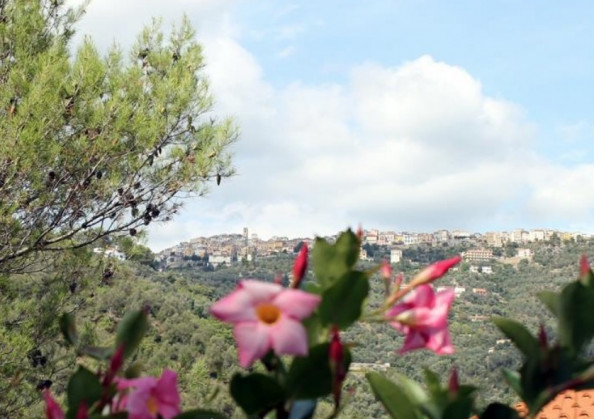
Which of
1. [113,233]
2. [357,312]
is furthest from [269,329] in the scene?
[113,233]

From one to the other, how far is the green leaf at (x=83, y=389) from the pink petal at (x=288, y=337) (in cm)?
19

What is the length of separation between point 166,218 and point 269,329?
709cm

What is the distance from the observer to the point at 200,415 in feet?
2.47

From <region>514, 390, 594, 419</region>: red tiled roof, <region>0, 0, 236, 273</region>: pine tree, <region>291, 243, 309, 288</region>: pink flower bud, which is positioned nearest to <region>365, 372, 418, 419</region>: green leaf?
<region>291, 243, 309, 288</region>: pink flower bud

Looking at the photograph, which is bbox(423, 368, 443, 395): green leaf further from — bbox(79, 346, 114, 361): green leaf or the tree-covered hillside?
bbox(79, 346, 114, 361): green leaf

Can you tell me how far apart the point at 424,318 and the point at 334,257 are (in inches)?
4.1

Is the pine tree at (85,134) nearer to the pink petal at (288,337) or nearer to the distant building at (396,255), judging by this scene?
the pink petal at (288,337)

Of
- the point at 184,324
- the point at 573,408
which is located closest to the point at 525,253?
the point at 184,324

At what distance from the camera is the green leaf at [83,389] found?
2.38 ft

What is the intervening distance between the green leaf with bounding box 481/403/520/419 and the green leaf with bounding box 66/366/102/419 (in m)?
0.35

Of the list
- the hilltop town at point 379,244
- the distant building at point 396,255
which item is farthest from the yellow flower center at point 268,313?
the distant building at point 396,255

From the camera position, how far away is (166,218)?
25.1 feet

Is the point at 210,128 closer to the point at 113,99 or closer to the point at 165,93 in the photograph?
the point at 165,93

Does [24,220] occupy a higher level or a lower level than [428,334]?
higher
